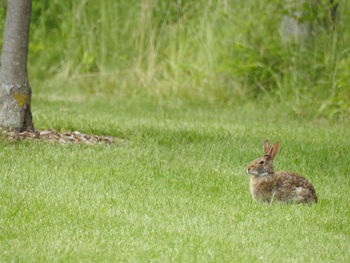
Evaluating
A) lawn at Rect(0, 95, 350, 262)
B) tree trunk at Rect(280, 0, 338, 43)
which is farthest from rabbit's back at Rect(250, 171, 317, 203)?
tree trunk at Rect(280, 0, 338, 43)

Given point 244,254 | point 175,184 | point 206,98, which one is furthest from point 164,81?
point 244,254

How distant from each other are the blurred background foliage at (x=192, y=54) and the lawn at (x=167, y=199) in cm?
264

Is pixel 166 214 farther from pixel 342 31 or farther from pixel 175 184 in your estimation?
pixel 342 31

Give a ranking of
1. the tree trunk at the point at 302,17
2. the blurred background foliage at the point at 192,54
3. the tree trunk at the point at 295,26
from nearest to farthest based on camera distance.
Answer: the blurred background foliage at the point at 192,54, the tree trunk at the point at 302,17, the tree trunk at the point at 295,26

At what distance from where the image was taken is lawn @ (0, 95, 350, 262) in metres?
5.50

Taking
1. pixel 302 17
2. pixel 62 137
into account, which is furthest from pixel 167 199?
pixel 302 17

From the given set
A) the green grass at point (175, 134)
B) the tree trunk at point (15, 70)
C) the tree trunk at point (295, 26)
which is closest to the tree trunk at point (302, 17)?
the tree trunk at point (295, 26)

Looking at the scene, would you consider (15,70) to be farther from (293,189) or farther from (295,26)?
(295,26)

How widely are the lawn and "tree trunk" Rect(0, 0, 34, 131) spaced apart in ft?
1.62

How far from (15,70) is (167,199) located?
3.38 meters

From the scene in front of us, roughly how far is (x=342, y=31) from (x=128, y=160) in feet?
22.3

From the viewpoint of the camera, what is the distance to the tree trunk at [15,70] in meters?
9.35

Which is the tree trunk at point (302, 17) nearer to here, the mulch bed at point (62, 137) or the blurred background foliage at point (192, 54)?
the blurred background foliage at point (192, 54)

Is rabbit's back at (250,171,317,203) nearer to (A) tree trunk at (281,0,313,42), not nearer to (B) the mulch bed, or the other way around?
(B) the mulch bed
